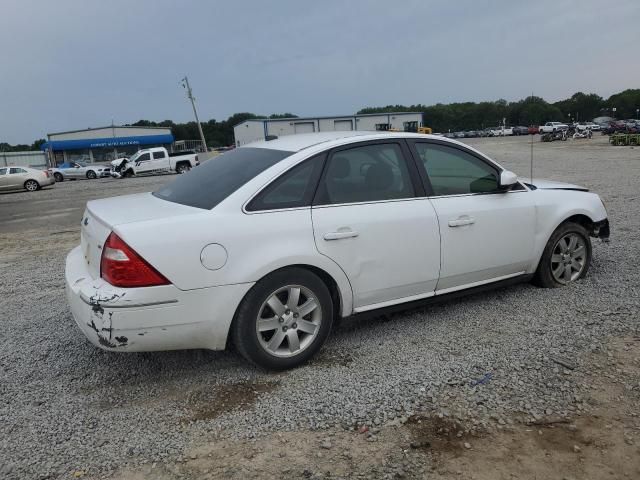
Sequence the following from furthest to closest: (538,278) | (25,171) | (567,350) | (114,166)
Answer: (114,166) < (25,171) < (538,278) < (567,350)

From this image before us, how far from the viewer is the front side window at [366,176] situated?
3.82 meters

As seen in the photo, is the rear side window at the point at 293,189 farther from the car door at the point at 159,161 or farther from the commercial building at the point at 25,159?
the commercial building at the point at 25,159

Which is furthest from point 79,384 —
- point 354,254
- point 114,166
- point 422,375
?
point 114,166

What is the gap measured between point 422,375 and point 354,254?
0.93 m

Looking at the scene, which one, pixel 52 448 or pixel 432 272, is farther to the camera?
pixel 432 272

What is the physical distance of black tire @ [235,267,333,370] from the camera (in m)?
3.38

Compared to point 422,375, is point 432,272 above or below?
above

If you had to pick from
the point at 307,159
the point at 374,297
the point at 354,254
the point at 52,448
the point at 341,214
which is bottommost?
the point at 52,448

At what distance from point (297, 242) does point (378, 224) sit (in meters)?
0.67

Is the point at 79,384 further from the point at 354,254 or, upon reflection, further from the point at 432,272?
the point at 432,272

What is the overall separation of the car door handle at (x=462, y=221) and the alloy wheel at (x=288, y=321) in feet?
4.33

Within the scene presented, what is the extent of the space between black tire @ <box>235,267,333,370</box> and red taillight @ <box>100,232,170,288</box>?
54 cm

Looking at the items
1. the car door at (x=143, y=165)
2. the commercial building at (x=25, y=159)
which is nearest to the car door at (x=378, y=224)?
the car door at (x=143, y=165)

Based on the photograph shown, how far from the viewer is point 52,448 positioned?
2.87 meters
